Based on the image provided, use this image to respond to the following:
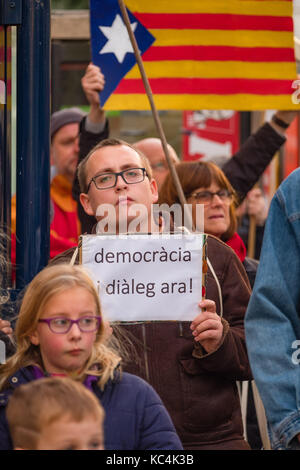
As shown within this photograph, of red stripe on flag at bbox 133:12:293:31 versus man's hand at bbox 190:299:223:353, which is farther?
red stripe on flag at bbox 133:12:293:31

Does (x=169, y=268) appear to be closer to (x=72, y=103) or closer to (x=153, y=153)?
(x=153, y=153)

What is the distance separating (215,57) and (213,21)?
0.20 m

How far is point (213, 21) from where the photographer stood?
538cm

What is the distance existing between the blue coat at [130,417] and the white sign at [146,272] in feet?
1.60

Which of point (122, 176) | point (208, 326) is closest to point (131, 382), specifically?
point (208, 326)

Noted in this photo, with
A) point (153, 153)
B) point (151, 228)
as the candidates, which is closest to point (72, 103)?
point (153, 153)

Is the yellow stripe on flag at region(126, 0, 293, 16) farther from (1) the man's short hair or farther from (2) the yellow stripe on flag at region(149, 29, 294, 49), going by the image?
(1) the man's short hair

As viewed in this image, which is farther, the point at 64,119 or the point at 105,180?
the point at 64,119

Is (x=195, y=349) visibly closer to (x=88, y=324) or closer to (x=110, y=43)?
(x=88, y=324)

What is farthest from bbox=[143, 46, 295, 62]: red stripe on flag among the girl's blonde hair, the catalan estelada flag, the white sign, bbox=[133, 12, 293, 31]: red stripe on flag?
the girl's blonde hair

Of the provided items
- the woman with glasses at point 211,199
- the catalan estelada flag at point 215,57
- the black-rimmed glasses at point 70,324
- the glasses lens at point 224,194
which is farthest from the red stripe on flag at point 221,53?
the black-rimmed glasses at point 70,324

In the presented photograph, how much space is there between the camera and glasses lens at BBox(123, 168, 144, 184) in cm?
382

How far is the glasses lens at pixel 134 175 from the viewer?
382cm
